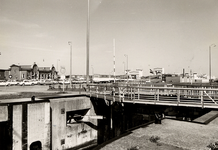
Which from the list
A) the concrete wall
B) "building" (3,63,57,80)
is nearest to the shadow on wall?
the concrete wall

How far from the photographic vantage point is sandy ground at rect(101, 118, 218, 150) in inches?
238

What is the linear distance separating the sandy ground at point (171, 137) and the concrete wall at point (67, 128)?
25.2 feet

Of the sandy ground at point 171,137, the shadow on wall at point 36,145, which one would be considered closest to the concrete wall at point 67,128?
the shadow on wall at point 36,145

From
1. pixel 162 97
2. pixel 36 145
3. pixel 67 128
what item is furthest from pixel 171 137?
pixel 67 128

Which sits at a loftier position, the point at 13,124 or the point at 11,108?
the point at 11,108

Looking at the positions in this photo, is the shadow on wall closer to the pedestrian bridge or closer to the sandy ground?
the pedestrian bridge

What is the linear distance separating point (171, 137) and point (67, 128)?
9.50 meters

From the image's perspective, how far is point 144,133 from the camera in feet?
24.4

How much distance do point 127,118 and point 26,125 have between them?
8900 mm

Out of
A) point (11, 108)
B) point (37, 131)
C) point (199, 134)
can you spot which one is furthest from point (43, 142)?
point (199, 134)

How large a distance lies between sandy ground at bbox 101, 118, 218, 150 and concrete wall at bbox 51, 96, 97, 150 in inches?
303

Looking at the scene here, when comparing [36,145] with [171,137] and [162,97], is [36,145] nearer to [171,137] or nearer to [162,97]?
[171,137]

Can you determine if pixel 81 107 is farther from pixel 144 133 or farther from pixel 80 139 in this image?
pixel 144 133

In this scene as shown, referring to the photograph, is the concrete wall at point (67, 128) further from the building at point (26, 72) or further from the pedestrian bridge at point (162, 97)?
the building at point (26, 72)
